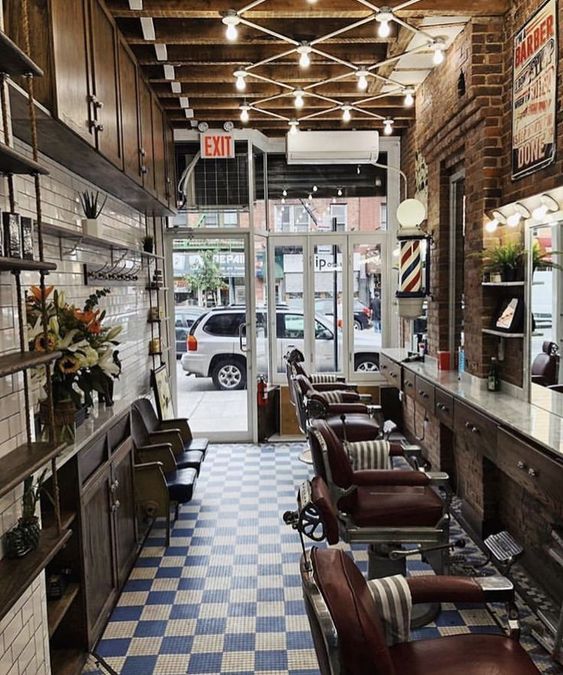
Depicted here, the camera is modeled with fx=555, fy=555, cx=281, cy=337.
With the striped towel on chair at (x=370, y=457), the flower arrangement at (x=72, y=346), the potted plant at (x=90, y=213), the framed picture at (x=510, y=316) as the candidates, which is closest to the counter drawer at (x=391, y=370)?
the framed picture at (x=510, y=316)

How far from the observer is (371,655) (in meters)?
1.36

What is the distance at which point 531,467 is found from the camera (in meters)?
2.46

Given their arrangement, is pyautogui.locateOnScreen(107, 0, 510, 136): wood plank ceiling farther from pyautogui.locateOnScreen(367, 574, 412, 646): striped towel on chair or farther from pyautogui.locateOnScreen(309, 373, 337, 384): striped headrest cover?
pyautogui.locateOnScreen(367, 574, 412, 646): striped towel on chair

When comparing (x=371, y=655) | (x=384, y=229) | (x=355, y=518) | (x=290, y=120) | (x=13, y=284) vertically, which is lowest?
(x=355, y=518)

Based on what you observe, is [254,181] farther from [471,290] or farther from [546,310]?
[546,310]

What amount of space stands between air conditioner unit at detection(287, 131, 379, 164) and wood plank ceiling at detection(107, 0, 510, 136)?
171 millimetres

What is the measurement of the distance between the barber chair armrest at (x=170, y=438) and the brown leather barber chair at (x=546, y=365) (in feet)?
8.38

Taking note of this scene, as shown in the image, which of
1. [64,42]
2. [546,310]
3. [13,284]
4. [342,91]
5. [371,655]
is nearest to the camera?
[371,655]

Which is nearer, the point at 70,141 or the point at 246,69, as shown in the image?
the point at 70,141

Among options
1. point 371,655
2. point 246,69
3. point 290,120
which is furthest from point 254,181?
point 371,655

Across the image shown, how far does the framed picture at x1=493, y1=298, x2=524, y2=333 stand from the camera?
3355 mm

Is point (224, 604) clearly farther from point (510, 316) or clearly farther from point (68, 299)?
point (510, 316)

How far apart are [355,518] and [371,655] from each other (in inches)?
53.8

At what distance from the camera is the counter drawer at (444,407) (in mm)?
3602
